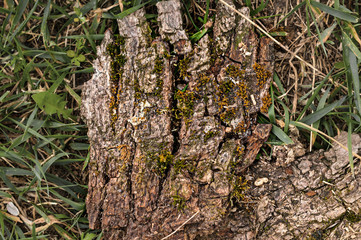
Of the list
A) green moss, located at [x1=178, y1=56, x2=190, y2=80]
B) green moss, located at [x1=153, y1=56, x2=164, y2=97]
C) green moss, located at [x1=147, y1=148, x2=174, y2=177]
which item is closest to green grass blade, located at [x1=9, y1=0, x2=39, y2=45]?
green moss, located at [x1=153, y1=56, x2=164, y2=97]

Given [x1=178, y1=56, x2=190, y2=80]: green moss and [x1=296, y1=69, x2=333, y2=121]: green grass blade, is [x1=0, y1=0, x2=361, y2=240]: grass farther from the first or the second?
[x1=178, y1=56, x2=190, y2=80]: green moss

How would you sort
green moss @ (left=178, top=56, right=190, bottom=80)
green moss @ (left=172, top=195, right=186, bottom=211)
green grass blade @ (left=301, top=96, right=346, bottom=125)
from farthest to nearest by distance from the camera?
green grass blade @ (left=301, top=96, right=346, bottom=125) < green moss @ (left=178, top=56, right=190, bottom=80) < green moss @ (left=172, top=195, right=186, bottom=211)

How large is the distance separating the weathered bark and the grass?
0.19m

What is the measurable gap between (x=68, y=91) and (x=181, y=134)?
1.05 metres

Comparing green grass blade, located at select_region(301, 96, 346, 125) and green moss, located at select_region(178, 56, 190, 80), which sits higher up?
green moss, located at select_region(178, 56, 190, 80)

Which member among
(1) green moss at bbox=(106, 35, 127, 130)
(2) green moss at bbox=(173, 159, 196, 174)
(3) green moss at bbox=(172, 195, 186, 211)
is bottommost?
(3) green moss at bbox=(172, 195, 186, 211)

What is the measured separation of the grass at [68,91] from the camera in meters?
2.25

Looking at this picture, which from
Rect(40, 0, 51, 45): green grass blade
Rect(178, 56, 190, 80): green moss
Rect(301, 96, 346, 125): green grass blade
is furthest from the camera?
A: Rect(40, 0, 51, 45): green grass blade

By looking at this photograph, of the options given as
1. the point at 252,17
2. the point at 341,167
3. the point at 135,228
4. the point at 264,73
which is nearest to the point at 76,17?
the point at 252,17

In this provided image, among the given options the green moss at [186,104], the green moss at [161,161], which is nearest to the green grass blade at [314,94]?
the green moss at [186,104]

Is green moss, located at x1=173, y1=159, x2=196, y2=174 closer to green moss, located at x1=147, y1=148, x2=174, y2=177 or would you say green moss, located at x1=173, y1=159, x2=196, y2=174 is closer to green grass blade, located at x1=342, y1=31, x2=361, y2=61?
green moss, located at x1=147, y1=148, x2=174, y2=177

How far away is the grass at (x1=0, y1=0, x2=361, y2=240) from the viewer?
225 centimetres

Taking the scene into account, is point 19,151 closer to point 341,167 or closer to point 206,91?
point 206,91

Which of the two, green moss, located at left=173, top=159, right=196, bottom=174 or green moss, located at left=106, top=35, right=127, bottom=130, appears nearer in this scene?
green moss, located at left=173, top=159, right=196, bottom=174
